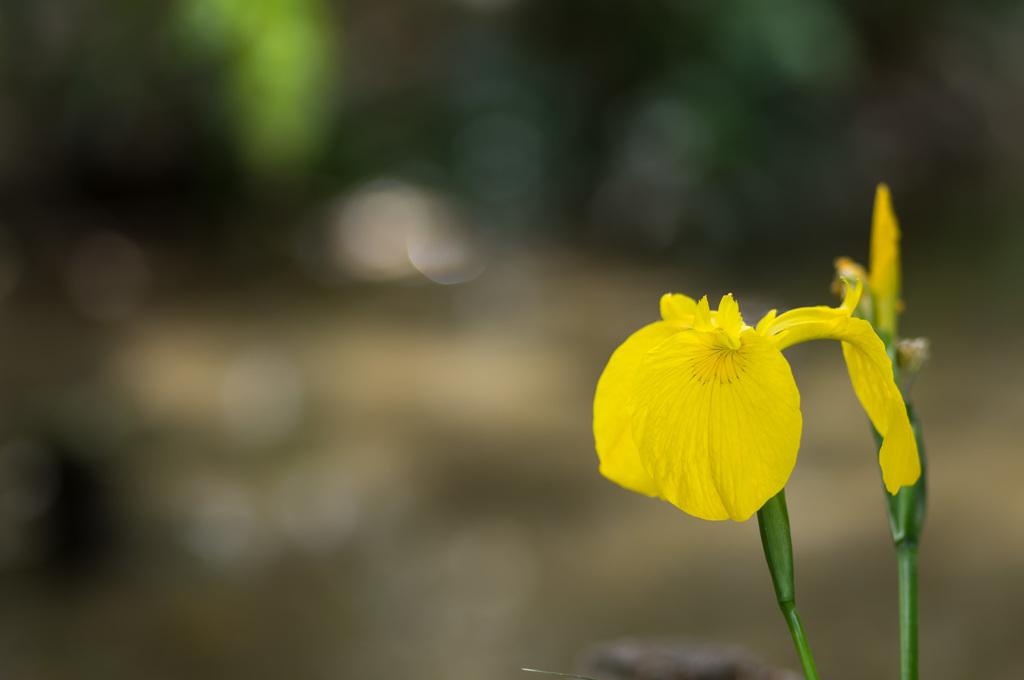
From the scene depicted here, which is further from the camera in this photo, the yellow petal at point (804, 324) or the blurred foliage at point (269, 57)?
the blurred foliage at point (269, 57)

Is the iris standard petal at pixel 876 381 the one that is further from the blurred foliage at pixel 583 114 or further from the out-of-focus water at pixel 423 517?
the blurred foliage at pixel 583 114

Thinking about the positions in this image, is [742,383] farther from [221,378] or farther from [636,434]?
[221,378]

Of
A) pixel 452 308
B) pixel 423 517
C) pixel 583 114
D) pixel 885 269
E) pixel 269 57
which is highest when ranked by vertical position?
pixel 583 114

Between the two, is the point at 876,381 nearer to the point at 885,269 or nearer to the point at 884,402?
the point at 884,402

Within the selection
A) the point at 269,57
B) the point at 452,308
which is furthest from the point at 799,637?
the point at 452,308

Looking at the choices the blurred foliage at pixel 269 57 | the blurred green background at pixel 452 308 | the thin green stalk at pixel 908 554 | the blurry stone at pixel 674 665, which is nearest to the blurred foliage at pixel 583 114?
the blurred green background at pixel 452 308

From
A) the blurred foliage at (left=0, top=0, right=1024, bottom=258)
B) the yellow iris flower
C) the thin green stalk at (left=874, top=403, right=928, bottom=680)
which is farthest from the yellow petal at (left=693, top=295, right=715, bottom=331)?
the blurred foliage at (left=0, top=0, right=1024, bottom=258)
